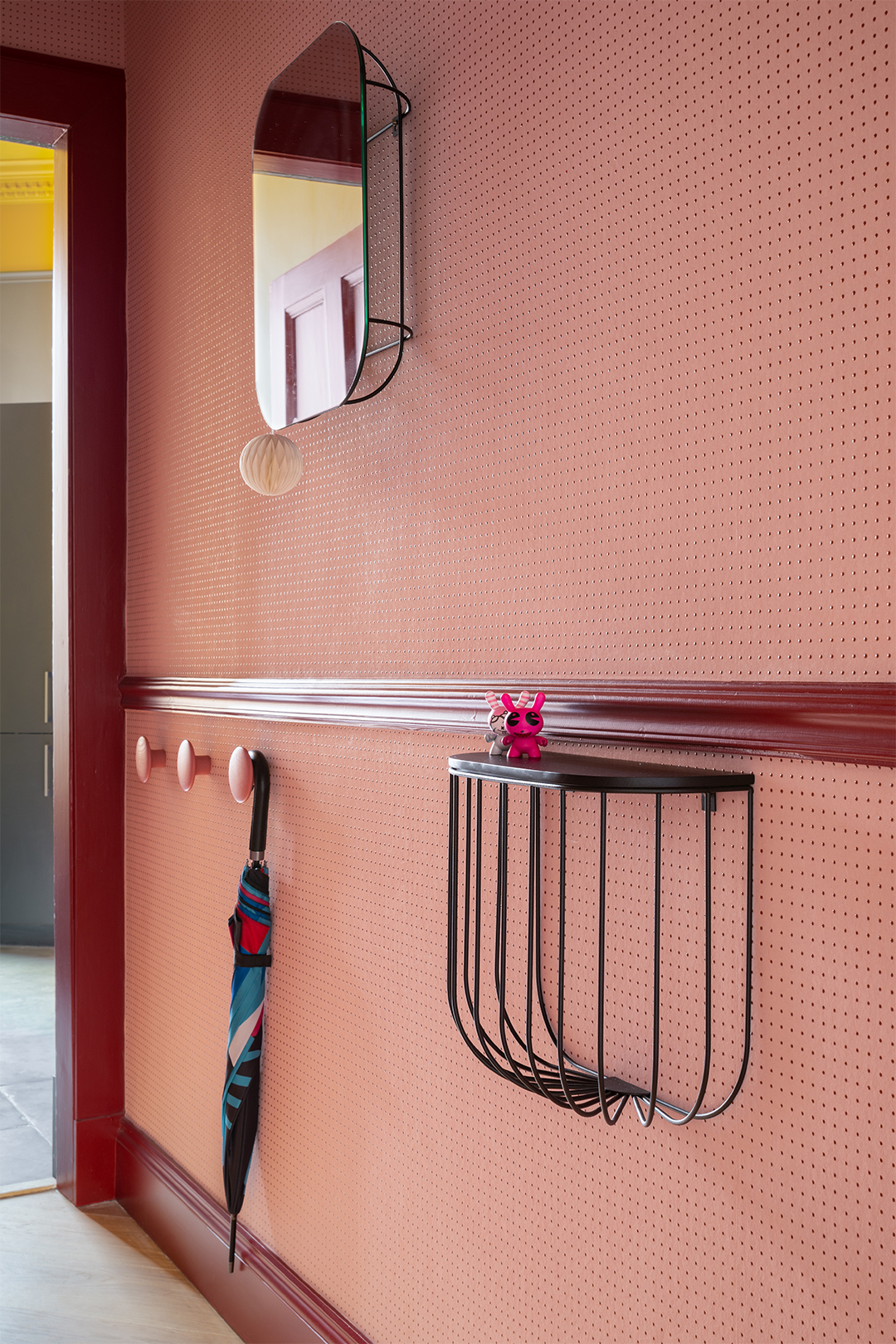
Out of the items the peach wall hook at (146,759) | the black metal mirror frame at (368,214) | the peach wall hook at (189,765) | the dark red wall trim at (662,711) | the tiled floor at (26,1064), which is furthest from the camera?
the tiled floor at (26,1064)

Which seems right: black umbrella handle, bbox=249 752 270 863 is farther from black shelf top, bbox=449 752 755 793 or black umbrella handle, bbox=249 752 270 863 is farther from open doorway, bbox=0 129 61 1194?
open doorway, bbox=0 129 61 1194

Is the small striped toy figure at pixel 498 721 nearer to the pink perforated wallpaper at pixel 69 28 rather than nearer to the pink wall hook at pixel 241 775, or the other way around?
the pink wall hook at pixel 241 775

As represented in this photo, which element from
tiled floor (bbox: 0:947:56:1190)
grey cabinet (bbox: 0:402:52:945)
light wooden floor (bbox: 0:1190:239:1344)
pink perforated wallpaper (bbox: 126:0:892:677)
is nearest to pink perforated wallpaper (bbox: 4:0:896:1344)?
pink perforated wallpaper (bbox: 126:0:892:677)

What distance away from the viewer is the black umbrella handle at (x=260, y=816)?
6.98ft

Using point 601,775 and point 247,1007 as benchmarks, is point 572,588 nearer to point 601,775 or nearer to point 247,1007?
point 601,775

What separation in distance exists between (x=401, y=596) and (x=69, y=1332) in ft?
5.31

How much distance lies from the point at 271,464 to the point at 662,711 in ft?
3.33

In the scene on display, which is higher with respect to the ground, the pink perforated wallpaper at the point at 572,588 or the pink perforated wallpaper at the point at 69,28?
the pink perforated wallpaper at the point at 69,28

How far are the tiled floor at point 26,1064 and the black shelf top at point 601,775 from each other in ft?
7.62

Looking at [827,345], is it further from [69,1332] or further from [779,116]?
[69,1332]

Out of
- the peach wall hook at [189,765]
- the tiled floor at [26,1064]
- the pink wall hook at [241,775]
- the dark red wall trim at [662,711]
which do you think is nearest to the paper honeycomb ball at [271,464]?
the dark red wall trim at [662,711]

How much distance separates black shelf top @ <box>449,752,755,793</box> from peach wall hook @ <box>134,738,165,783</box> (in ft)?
4.87

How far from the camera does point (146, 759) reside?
2.59 meters

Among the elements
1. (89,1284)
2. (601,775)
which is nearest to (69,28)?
(601,775)
